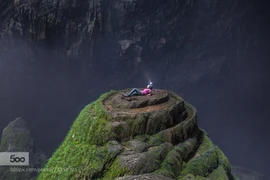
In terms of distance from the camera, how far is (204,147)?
852 cm

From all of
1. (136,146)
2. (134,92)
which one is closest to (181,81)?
(134,92)

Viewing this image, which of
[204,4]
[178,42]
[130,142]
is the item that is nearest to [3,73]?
[178,42]

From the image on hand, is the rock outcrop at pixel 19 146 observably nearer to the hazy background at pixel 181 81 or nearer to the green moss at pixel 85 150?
the green moss at pixel 85 150

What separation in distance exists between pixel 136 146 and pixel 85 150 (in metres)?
1.53

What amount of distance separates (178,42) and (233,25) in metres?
6.52

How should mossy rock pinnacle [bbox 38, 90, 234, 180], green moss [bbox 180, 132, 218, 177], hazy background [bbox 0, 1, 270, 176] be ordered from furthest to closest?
hazy background [bbox 0, 1, 270, 176] → green moss [bbox 180, 132, 218, 177] → mossy rock pinnacle [bbox 38, 90, 234, 180]

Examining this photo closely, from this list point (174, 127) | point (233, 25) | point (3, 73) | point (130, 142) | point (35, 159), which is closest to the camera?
point (130, 142)

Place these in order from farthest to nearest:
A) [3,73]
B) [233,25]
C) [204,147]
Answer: [3,73], [233,25], [204,147]

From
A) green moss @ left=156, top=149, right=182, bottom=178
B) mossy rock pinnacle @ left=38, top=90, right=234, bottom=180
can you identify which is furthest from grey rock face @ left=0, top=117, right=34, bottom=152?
green moss @ left=156, top=149, right=182, bottom=178

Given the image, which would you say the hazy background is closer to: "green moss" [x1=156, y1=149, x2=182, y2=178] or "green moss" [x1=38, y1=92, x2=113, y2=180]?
"green moss" [x1=38, y1=92, x2=113, y2=180]

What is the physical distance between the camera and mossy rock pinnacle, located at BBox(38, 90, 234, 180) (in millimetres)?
6477

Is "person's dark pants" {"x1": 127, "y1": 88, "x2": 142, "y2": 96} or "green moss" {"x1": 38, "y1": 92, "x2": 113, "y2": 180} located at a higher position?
"person's dark pants" {"x1": 127, "y1": 88, "x2": 142, "y2": 96}

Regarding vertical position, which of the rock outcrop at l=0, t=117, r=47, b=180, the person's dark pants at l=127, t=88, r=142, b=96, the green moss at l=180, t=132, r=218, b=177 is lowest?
the rock outcrop at l=0, t=117, r=47, b=180

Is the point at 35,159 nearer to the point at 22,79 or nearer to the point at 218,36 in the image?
the point at 22,79
